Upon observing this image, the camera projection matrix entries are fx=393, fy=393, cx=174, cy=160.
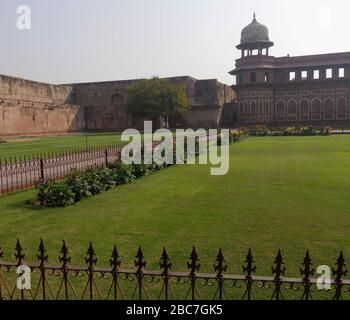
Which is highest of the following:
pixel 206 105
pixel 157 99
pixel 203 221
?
pixel 157 99

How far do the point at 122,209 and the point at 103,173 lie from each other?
2.55m

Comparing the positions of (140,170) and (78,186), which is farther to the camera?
(140,170)

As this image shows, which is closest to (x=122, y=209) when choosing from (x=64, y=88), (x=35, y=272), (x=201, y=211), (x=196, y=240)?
(x=201, y=211)

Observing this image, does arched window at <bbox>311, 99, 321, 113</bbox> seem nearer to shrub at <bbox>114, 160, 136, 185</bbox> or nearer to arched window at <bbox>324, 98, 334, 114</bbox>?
arched window at <bbox>324, 98, 334, 114</bbox>

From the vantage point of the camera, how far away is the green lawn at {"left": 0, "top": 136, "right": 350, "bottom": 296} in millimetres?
5090

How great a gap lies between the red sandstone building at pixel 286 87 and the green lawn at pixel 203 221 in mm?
37934

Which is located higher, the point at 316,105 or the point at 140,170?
the point at 316,105

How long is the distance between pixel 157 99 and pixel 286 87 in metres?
15.7

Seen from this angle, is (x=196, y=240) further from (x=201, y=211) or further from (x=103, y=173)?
(x=103, y=173)

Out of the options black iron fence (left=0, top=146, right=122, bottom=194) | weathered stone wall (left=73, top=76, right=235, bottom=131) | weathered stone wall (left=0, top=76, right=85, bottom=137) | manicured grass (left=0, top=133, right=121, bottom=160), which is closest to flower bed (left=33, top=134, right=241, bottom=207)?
black iron fence (left=0, top=146, right=122, bottom=194)

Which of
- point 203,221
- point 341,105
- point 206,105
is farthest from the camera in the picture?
point 206,105

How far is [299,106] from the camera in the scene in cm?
4666

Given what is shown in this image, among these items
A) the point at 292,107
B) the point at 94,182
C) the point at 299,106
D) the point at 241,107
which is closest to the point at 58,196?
the point at 94,182

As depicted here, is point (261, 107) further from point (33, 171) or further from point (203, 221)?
point (203, 221)
